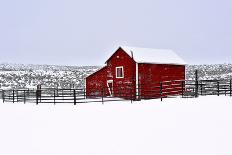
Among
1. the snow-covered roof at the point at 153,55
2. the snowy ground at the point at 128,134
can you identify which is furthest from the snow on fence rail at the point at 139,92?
the snowy ground at the point at 128,134

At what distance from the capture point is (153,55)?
32.8 m

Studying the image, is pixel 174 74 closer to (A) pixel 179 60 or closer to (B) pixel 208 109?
(A) pixel 179 60

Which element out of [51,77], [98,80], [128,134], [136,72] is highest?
[51,77]

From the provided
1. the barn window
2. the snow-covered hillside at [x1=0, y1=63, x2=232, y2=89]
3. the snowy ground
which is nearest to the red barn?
the barn window

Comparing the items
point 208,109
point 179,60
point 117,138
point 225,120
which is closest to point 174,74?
point 179,60

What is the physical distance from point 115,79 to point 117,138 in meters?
20.3

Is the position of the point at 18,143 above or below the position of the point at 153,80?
below

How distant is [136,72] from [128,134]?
58.7 feet

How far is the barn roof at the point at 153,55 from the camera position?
100 feet

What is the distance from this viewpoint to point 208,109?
642 inches

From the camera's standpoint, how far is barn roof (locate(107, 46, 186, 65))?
30.6 metres

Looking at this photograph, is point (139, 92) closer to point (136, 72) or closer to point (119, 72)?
point (136, 72)

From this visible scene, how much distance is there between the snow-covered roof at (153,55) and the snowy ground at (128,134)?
1441 cm

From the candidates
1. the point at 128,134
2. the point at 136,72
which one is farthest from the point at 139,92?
the point at 128,134
